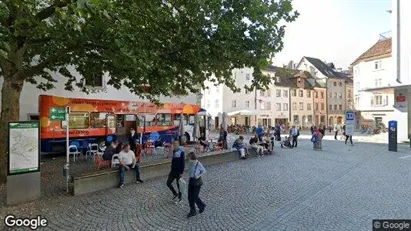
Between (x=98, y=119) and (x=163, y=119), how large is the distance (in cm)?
505

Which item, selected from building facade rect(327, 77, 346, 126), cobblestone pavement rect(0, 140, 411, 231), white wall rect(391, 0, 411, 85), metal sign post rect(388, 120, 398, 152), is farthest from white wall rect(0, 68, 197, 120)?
building facade rect(327, 77, 346, 126)

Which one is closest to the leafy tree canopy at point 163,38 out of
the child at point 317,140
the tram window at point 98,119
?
the tram window at point 98,119

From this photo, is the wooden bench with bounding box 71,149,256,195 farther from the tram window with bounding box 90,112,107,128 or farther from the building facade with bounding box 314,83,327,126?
the building facade with bounding box 314,83,327,126

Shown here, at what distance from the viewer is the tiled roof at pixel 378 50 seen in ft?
145

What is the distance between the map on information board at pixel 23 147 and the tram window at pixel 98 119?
978 centimetres

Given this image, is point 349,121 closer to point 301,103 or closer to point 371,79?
point 371,79

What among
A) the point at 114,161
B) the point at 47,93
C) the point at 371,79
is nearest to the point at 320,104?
the point at 371,79

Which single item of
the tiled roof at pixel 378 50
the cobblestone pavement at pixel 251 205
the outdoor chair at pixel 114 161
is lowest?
the cobblestone pavement at pixel 251 205

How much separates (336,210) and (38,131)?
836 cm

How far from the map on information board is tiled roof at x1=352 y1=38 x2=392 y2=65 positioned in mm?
45441

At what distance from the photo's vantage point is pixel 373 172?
14211 millimetres

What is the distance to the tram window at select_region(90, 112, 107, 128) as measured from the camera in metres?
19.0

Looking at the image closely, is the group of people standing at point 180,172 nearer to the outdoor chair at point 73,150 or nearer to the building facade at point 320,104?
the outdoor chair at point 73,150

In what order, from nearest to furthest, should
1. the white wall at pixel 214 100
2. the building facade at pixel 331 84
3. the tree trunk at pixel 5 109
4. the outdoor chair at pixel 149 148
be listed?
the tree trunk at pixel 5 109
the outdoor chair at pixel 149 148
the white wall at pixel 214 100
the building facade at pixel 331 84
